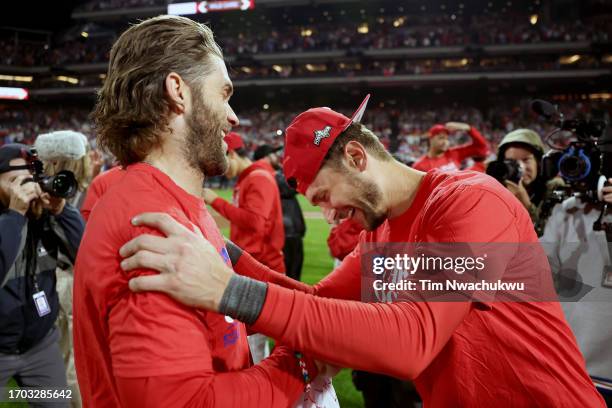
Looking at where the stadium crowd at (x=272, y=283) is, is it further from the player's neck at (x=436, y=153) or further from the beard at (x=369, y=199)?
the player's neck at (x=436, y=153)

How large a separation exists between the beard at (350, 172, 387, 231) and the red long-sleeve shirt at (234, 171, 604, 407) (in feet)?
0.79

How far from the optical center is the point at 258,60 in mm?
40844

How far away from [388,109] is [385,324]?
37.9 meters

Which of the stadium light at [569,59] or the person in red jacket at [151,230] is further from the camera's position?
the stadium light at [569,59]

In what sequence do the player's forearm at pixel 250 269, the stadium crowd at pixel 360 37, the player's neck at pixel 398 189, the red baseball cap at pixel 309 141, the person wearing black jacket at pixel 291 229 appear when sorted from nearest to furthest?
the red baseball cap at pixel 309 141 → the player's neck at pixel 398 189 → the player's forearm at pixel 250 269 → the person wearing black jacket at pixel 291 229 → the stadium crowd at pixel 360 37

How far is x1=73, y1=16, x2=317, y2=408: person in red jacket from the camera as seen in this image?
115 cm

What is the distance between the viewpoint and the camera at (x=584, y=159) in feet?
9.01

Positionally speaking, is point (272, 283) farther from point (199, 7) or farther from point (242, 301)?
point (199, 7)

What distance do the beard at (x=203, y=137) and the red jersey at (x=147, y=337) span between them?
0.45 ft

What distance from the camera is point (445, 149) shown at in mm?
6430

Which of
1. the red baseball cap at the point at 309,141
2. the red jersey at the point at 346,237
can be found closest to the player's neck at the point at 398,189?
the red baseball cap at the point at 309,141

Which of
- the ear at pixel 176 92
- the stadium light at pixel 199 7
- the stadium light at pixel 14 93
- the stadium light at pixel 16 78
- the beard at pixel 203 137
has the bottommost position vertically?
the beard at pixel 203 137

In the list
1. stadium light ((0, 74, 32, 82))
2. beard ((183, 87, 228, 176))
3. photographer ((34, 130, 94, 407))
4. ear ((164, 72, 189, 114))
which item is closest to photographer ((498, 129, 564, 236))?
beard ((183, 87, 228, 176))

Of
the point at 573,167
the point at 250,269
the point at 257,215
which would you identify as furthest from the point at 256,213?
the point at 573,167
